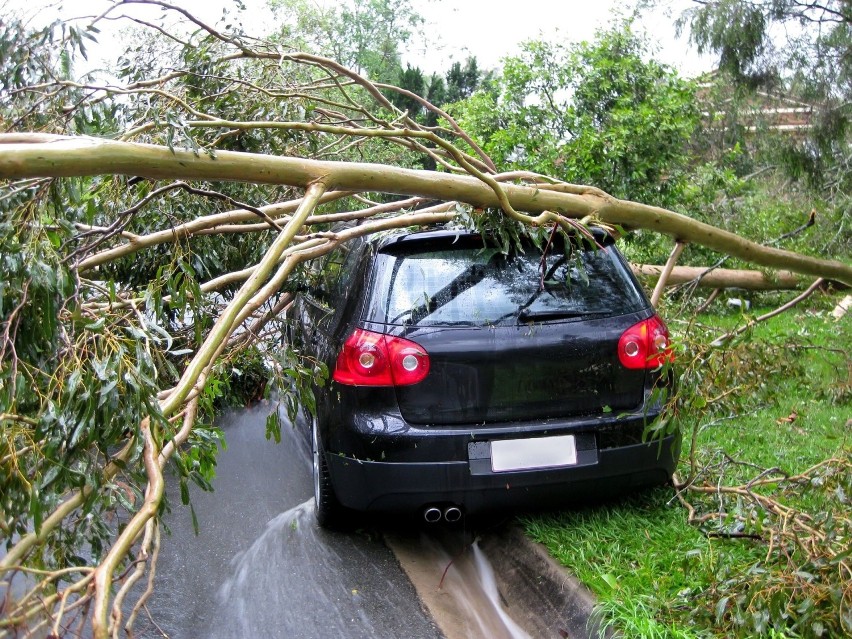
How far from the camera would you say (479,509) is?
377 centimetres

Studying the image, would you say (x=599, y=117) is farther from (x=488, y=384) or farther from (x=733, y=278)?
(x=488, y=384)

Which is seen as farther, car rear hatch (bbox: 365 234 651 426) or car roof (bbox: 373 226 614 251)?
car roof (bbox: 373 226 614 251)

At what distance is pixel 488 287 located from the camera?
382cm

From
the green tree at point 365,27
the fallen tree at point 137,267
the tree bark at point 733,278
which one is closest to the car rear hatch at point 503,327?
the fallen tree at point 137,267

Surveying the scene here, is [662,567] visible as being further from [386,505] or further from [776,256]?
[776,256]

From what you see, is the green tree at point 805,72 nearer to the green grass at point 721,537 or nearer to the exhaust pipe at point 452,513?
the green grass at point 721,537

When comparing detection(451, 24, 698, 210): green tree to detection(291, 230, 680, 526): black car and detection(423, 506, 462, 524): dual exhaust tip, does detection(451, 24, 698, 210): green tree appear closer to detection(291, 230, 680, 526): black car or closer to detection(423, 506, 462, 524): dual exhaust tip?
detection(291, 230, 680, 526): black car

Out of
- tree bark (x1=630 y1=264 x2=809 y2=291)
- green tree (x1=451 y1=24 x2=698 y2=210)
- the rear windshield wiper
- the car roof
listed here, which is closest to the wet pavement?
the rear windshield wiper

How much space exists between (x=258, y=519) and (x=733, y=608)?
9.15 ft

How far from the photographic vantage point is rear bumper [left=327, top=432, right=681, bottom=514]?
11.9 ft

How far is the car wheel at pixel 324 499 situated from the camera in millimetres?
4246

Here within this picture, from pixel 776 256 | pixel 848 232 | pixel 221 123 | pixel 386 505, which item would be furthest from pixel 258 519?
pixel 848 232

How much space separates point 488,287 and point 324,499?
1.47 m

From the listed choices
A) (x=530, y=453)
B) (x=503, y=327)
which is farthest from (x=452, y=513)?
(x=503, y=327)
